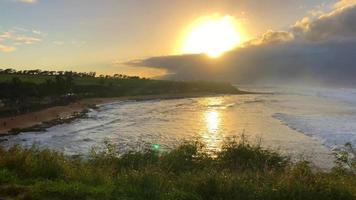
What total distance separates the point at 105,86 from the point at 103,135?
275 ft

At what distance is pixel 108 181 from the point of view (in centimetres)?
992

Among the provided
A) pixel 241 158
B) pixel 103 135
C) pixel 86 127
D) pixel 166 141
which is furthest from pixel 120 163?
pixel 86 127

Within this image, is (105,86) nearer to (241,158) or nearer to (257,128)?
(257,128)

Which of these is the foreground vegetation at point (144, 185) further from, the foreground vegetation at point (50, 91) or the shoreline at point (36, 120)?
the foreground vegetation at point (50, 91)

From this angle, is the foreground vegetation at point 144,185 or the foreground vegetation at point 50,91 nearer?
the foreground vegetation at point 144,185

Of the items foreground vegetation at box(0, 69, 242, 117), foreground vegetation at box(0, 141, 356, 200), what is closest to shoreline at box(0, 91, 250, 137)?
foreground vegetation at box(0, 69, 242, 117)

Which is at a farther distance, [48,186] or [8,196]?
[48,186]

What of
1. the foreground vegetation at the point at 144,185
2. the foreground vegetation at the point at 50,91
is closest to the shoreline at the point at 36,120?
the foreground vegetation at the point at 50,91

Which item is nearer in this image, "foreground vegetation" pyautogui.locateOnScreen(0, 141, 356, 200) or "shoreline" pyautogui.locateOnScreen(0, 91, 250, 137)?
"foreground vegetation" pyautogui.locateOnScreen(0, 141, 356, 200)

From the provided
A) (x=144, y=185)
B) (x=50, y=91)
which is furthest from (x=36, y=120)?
(x=144, y=185)

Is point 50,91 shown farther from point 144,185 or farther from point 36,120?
point 144,185

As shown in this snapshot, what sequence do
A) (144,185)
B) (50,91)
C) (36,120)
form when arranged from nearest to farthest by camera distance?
(144,185), (36,120), (50,91)

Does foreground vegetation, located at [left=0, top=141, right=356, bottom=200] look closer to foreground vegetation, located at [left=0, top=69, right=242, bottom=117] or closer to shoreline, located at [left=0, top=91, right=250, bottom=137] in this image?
shoreline, located at [left=0, top=91, right=250, bottom=137]

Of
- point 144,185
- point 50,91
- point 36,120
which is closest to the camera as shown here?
point 144,185
